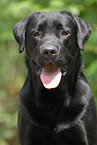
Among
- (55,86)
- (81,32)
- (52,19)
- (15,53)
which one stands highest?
(52,19)

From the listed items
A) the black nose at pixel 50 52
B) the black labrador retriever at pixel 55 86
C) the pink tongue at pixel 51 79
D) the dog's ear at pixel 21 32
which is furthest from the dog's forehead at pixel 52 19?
the pink tongue at pixel 51 79

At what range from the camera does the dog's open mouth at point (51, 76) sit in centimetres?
377

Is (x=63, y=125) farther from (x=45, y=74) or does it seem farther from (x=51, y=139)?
(x=45, y=74)

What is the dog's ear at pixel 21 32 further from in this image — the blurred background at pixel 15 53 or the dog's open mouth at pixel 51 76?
the blurred background at pixel 15 53

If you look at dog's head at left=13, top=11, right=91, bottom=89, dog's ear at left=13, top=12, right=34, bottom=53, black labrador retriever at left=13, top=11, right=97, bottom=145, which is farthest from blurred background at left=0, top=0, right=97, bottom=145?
dog's ear at left=13, top=12, right=34, bottom=53

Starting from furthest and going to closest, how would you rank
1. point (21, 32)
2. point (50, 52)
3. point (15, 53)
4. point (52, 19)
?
point (15, 53) → point (21, 32) → point (52, 19) → point (50, 52)

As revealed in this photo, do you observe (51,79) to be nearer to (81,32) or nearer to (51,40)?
(51,40)

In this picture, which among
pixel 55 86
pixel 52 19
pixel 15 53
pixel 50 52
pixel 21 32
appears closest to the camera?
pixel 50 52

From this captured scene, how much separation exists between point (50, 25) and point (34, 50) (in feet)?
1.07

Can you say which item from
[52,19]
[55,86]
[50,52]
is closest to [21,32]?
[52,19]

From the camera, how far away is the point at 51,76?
379cm

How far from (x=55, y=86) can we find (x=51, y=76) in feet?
0.38

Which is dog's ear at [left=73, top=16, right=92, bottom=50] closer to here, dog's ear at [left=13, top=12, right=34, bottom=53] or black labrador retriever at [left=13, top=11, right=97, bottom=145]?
black labrador retriever at [left=13, top=11, right=97, bottom=145]

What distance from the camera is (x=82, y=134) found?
3.78 meters
